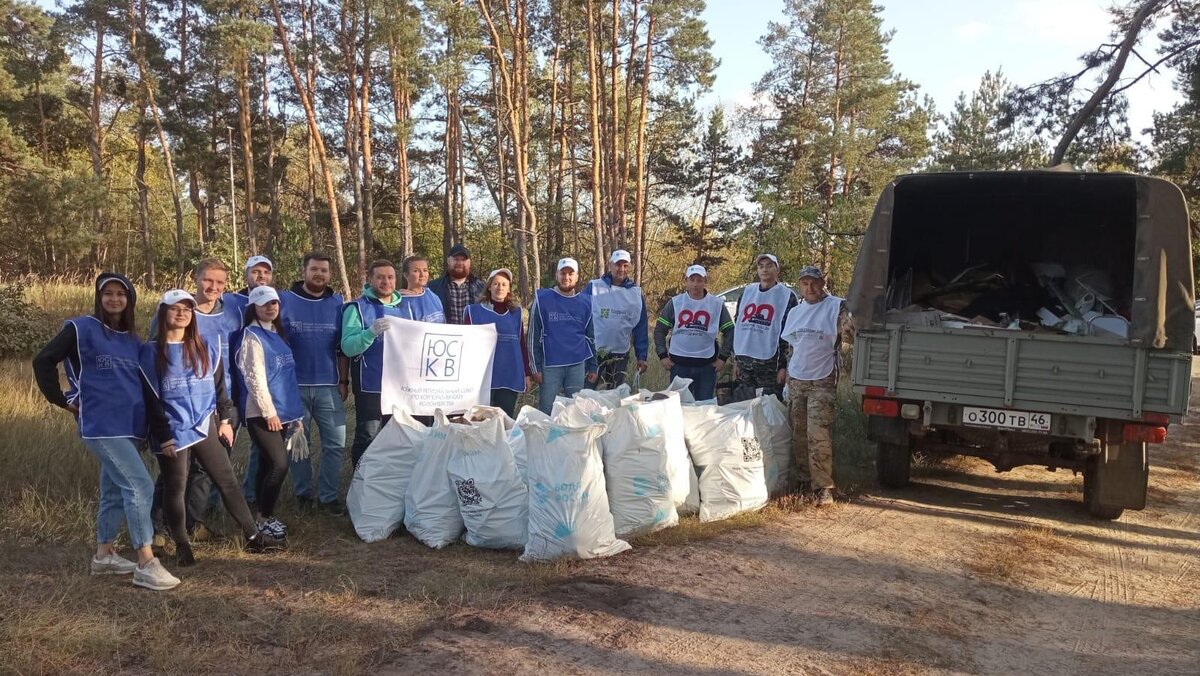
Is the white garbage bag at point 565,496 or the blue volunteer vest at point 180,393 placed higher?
the blue volunteer vest at point 180,393

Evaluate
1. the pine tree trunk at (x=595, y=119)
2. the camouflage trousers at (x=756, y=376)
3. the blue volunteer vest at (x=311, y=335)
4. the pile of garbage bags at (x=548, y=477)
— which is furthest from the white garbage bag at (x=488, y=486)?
the pine tree trunk at (x=595, y=119)

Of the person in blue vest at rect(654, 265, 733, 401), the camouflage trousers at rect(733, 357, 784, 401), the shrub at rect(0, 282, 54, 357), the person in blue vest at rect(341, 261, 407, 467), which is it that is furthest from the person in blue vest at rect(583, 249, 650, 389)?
the shrub at rect(0, 282, 54, 357)

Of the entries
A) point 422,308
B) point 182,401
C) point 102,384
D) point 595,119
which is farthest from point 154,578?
point 595,119

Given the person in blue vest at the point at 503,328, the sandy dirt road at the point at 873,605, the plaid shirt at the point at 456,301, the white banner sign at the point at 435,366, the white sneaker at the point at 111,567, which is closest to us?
the sandy dirt road at the point at 873,605

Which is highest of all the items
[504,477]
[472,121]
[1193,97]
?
[472,121]

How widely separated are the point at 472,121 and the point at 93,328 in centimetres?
2603

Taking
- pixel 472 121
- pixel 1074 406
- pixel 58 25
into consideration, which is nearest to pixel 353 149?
pixel 472 121

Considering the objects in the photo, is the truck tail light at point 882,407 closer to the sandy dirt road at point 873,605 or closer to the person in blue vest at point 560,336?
the sandy dirt road at point 873,605

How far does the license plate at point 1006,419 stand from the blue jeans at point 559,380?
9.65 feet

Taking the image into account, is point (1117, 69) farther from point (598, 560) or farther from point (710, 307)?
point (598, 560)

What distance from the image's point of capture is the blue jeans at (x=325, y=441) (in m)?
5.47

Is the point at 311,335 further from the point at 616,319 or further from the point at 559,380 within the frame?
the point at 616,319

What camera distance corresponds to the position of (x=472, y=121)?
2902 cm

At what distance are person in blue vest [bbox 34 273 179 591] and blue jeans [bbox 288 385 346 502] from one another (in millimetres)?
1196
